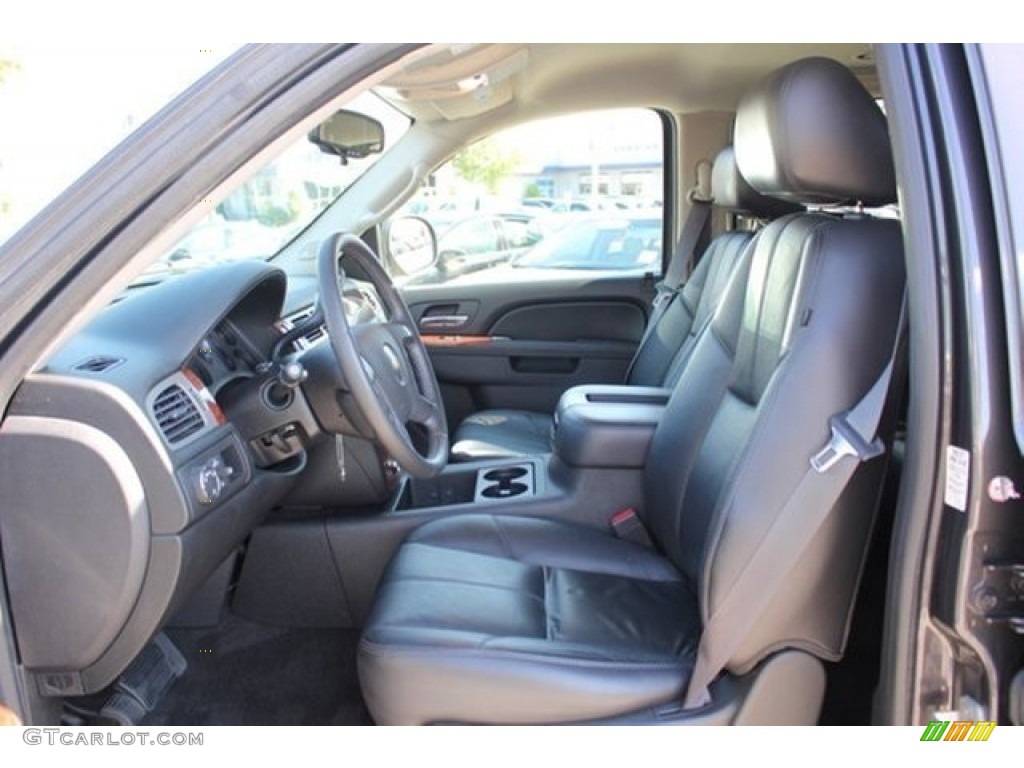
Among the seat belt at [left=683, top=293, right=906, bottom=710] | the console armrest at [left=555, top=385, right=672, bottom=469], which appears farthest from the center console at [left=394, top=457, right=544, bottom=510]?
the seat belt at [left=683, top=293, right=906, bottom=710]

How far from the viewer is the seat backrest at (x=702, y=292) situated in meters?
2.30

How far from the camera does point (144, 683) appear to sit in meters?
1.68

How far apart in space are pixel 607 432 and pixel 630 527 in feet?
0.76

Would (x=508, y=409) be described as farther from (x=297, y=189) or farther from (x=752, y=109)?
(x=752, y=109)

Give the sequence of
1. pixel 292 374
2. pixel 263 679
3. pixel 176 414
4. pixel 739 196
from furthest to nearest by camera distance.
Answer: pixel 739 196 → pixel 263 679 → pixel 292 374 → pixel 176 414

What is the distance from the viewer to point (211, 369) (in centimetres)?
167

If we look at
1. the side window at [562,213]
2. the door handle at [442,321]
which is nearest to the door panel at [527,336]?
the door handle at [442,321]

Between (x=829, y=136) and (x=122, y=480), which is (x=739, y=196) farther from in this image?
(x=122, y=480)

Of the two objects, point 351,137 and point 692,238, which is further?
point 692,238

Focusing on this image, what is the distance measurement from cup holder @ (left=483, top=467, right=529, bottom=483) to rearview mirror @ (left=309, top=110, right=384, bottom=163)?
3.62 feet

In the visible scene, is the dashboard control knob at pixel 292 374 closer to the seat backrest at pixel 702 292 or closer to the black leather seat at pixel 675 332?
the black leather seat at pixel 675 332

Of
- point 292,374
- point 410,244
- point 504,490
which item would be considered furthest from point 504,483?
point 410,244

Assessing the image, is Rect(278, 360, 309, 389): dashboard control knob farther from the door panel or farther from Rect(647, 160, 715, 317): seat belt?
Rect(647, 160, 715, 317): seat belt

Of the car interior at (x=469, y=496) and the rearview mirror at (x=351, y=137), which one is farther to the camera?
the rearview mirror at (x=351, y=137)
